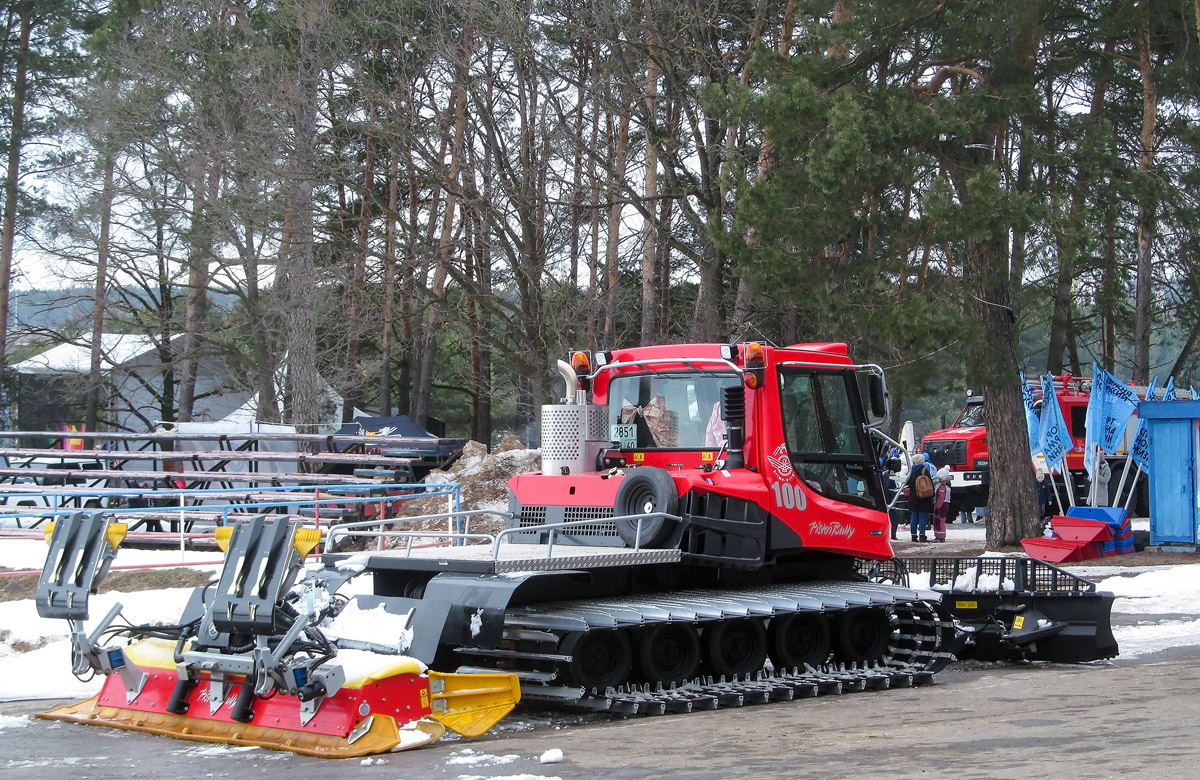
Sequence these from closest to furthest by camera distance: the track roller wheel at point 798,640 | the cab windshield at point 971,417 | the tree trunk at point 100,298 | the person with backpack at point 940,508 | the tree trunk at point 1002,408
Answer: the track roller wheel at point 798,640 → the tree trunk at point 1002,408 → the person with backpack at point 940,508 → the cab windshield at point 971,417 → the tree trunk at point 100,298

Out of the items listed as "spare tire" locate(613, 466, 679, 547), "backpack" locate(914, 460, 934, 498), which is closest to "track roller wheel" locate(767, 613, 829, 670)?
"spare tire" locate(613, 466, 679, 547)

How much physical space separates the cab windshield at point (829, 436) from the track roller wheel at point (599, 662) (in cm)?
221

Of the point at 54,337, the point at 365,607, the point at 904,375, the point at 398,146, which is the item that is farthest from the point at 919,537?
the point at 54,337

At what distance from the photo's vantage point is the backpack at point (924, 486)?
23.7 metres

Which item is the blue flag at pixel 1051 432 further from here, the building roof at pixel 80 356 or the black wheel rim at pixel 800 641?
the building roof at pixel 80 356

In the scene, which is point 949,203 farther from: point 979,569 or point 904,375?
point 979,569

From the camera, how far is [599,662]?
858 cm

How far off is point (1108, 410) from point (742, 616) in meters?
15.3

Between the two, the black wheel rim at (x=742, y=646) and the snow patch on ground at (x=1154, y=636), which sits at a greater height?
the black wheel rim at (x=742, y=646)

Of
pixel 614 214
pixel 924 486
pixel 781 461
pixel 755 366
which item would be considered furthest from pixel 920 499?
pixel 755 366

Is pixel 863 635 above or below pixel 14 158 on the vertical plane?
below

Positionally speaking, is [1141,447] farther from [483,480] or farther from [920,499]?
[483,480]

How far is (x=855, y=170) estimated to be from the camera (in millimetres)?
18000

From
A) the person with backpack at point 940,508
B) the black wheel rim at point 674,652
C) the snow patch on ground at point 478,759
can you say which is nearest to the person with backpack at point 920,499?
the person with backpack at point 940,508
